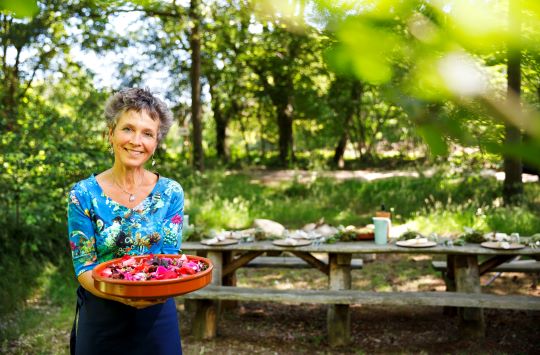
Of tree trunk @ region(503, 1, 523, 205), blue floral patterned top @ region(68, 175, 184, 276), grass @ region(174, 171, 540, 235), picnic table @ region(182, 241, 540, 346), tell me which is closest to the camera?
tree trunk @ region(503, 1, 523, 205)

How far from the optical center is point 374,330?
4.61 meters

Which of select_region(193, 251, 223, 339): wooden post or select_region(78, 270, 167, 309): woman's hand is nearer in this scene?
select_region(78, 270, 167, 309): woman's hand

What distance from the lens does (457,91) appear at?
578 mm

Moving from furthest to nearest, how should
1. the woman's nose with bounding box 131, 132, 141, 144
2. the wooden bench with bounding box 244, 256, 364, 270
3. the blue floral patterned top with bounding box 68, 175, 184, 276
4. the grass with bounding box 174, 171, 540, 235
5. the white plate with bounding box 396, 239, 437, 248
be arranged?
1. the grass with bounding box 174, 171, 540, 235
2. the wooden bench with bounding box 244, 256, 364, 270
3. the white plate with bounding box 396, 239, 437, 248
4. the woman's nose with bounding box 131, 132, 141, 144
5. the blue floral patterned top with bounding box 68, 175, 184, 276

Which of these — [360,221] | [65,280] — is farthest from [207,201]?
[65,280]

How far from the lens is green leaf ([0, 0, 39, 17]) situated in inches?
25.1

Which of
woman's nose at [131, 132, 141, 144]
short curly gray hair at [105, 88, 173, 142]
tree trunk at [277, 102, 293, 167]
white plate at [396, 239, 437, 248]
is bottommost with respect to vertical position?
white plate at [396, 239, 437, 248]

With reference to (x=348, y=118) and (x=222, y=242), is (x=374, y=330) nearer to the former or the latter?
(x=222, y=242)

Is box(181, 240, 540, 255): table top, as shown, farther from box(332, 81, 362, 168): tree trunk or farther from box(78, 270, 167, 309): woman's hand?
box(332, 81, 362, 168): tree trunk

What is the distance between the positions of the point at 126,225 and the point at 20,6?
1.40 meters

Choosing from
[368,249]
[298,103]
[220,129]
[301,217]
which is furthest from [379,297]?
[220,129]

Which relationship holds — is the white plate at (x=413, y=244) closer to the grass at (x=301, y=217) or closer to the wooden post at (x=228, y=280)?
the grass at (x=301, y=217)

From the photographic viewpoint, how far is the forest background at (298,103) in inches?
22.7

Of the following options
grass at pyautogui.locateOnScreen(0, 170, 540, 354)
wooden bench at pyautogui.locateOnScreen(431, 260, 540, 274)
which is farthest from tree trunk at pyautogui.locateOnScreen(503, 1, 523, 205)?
wooden bench at pyautogui.locateOnScreen(431, 260, 540, 274)
